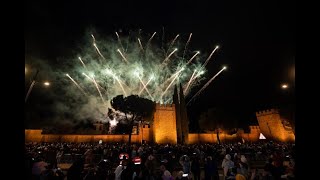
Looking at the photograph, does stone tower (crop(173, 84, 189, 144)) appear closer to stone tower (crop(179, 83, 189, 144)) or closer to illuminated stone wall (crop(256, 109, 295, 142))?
stone tower (crop(179, 83, 189, 144))

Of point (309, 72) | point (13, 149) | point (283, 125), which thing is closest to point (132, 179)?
point (13, 149)

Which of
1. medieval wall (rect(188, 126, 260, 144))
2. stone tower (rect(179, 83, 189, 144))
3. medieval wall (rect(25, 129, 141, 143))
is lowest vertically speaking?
medieval wall (rect(188, 126, 260, 144))

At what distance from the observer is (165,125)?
1892 inches

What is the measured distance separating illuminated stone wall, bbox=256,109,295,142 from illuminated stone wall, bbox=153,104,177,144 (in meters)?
21.3

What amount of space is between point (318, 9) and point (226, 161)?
9245 millimetres

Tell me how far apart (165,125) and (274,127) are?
77.4 ft

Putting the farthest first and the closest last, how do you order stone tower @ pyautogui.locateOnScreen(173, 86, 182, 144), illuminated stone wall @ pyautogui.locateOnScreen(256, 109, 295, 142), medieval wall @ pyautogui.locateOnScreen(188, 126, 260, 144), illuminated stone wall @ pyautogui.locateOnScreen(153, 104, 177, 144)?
medieval wall @ pyautogui.locateOnScreen(188, 126, 260, 144), illuminated stone wall @ pyautogui.locateOnScreen(256, 109, 295, 142), stone tower @ pyautogui.locateOnScreen(173, 86, 182, 144), illuminated stone wall @ pyautogui.locateOnScreen(153, 104, 177, 144)

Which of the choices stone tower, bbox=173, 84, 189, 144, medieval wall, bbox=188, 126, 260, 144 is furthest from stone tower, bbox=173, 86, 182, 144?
medieval wall, bbox=188, 126, 260, 144

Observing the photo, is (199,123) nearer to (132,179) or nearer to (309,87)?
(132,179)

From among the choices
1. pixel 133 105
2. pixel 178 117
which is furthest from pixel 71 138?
pixel 178 117

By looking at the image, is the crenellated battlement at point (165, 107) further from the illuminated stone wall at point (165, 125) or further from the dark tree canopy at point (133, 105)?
the dark tree canopy at point (133, 105)

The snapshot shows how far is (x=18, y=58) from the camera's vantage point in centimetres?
158

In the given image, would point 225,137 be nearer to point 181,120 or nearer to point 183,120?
point 183,120

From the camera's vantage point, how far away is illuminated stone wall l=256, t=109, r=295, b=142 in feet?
163
